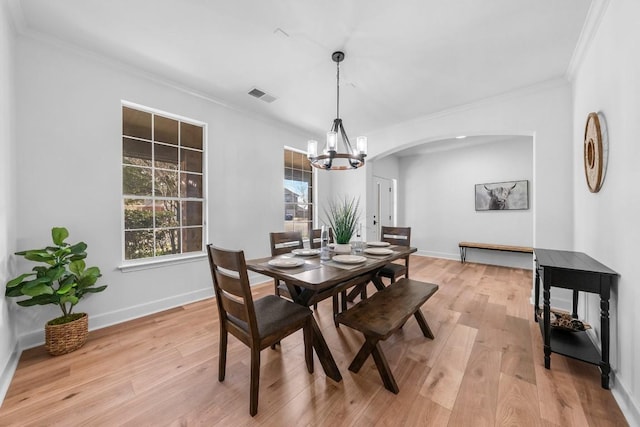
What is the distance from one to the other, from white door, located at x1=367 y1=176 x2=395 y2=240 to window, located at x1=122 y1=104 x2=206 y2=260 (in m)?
3.79

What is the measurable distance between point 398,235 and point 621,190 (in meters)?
2.08

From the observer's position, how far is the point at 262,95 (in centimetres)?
329

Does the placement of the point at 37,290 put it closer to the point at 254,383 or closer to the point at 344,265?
the point at 254,383

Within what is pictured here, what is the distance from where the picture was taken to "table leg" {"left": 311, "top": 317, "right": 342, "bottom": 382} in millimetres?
1717

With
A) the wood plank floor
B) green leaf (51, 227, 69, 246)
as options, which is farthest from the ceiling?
the wood plank floor

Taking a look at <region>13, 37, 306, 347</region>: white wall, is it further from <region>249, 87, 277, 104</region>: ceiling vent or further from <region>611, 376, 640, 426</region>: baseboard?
<region>611, 376, 640, 426</region>: baseboard

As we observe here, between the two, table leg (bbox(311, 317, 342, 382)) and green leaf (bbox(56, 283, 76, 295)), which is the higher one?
green leaf (bbox(56, 283, 76, 295))

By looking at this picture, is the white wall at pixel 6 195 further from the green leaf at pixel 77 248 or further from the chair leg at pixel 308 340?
the chair leg at pixel 308 340

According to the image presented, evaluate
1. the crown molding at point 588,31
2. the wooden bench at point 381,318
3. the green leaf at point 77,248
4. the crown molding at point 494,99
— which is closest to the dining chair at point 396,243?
the wooden bench at point 381,318

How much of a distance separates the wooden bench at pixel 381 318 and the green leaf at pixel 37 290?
7.38ft

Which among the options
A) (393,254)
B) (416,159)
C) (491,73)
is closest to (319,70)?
(491,73)

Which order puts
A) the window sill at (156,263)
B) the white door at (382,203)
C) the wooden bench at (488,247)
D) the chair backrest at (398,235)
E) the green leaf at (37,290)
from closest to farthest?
the green leaf at (37,290), the window sill at (156,263), the chair backrest at (398,235), the wooden bench at (488,247), the white door at (382,203)

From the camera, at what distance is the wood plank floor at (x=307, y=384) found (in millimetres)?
1408

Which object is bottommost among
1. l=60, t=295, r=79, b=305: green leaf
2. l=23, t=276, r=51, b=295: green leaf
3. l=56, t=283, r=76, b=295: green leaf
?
l=60, t=295, r=79, b=305: green leaf
